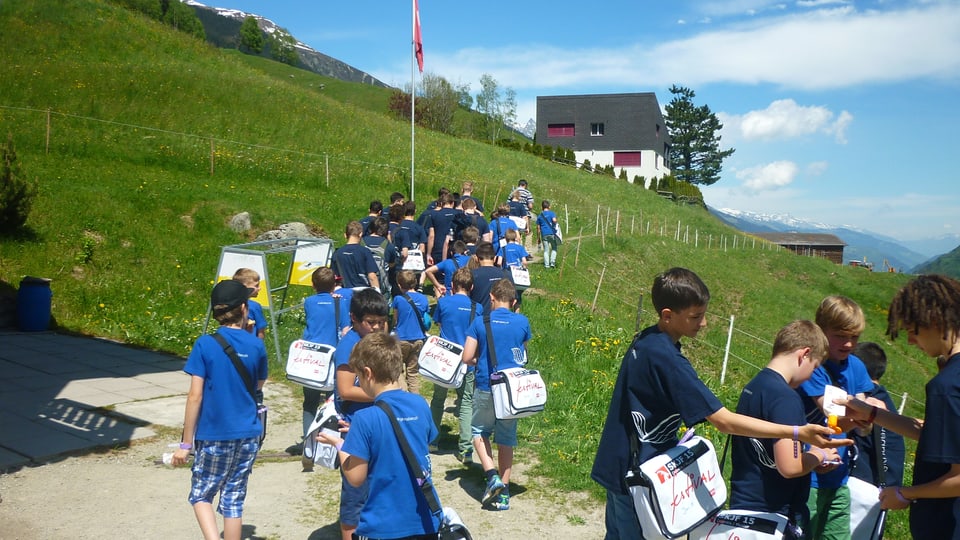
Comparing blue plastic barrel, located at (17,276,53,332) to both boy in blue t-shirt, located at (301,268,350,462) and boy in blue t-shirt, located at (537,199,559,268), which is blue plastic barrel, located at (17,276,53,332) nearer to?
boy in blue t-shirt, located at (301,268,350,462)

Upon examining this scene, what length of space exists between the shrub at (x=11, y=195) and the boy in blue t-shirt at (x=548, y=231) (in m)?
11.5

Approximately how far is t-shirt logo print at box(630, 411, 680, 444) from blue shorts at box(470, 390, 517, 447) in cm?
273

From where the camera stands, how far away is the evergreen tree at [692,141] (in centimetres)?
8694

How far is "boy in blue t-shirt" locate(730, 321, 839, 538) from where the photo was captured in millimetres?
3457

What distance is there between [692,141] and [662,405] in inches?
3502

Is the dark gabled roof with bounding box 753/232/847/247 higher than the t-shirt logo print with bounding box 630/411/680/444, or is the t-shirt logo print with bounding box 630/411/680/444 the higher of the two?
the t-shirt logo print with bounding box 630/411/680/444

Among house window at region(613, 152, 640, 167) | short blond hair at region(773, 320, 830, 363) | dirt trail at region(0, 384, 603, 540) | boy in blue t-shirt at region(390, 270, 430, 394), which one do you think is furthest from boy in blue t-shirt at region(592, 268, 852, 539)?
house window at region(613, 152, 640, 167)

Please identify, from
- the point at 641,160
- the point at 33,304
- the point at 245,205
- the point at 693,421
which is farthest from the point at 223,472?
the point at 641,160

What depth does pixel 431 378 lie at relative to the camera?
6.69 m

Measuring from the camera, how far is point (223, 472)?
4734 mm

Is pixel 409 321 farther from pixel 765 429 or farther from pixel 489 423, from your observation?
pixel 765 429

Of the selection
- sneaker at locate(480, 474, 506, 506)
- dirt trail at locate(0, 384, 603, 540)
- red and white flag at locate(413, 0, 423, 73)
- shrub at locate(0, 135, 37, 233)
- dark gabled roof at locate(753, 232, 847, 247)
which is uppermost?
red and white flag at locate(413, 0, 423, 73)

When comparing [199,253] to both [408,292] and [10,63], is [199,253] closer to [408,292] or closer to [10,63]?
[408,292]

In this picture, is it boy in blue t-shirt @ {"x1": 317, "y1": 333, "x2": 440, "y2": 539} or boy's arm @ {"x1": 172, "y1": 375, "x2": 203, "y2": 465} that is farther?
boy's arm @ {"x1": 172, "y1": 375, "x2": 203, "y2": 465}
